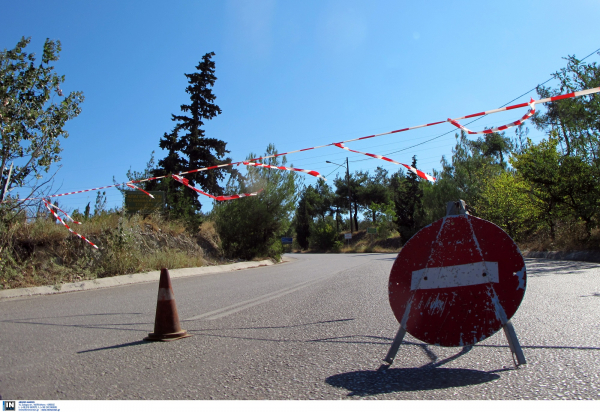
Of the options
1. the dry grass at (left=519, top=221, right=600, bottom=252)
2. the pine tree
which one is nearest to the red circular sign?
the dry grass at (left=519, top=221, right=600, bottom=252)

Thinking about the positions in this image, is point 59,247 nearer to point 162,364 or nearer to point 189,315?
point 189,315

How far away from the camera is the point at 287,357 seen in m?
4.01

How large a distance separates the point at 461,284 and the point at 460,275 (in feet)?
0.22

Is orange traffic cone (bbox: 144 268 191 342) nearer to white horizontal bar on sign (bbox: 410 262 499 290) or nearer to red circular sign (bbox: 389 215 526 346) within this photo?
red circular sign (bbox: 389 215 526 346)

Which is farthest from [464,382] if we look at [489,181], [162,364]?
[489,181]

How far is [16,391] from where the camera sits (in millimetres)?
3227

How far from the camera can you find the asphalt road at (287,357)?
3.09m

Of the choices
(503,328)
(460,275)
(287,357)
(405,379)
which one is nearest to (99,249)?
(287,357)

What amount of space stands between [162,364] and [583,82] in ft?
67.0

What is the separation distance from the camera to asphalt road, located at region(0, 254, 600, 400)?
3086 millimetres

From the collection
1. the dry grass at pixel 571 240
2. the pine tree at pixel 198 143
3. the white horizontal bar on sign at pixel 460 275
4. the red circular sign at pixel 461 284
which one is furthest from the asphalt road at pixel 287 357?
the pine tree at pixel 198 143

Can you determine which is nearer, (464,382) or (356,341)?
(464,382)

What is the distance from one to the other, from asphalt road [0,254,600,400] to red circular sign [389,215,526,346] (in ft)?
1.11

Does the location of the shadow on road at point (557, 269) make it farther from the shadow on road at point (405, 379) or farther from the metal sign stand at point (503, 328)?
the shadow on road at point (405, 379)
